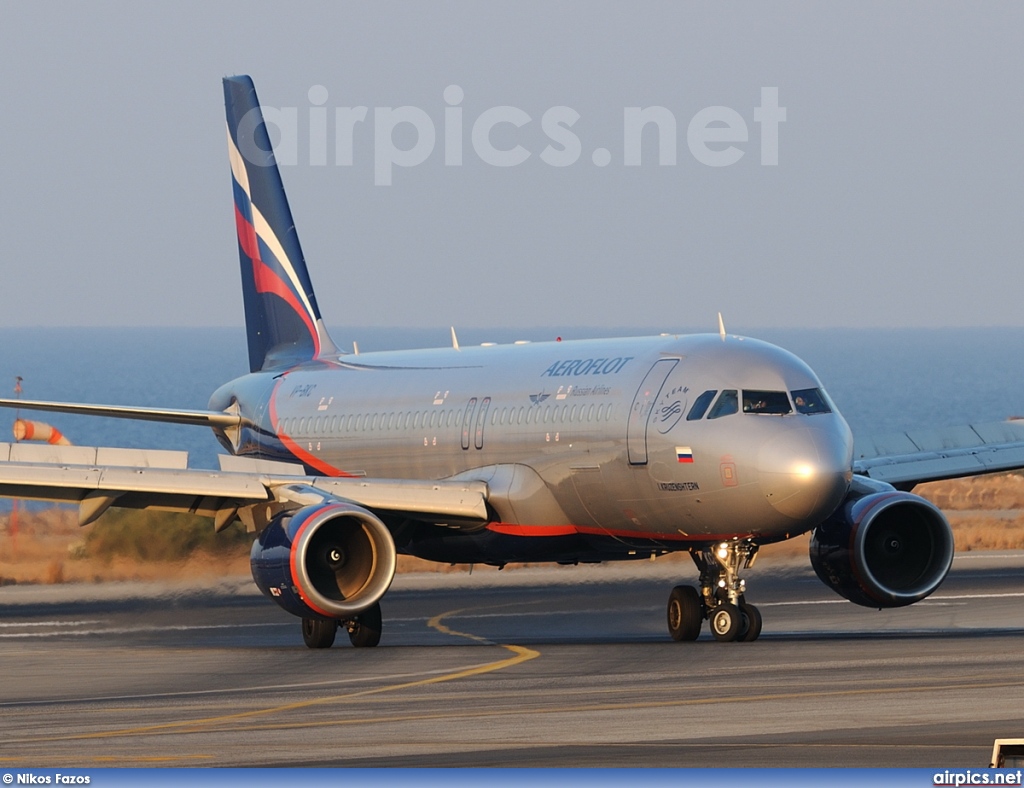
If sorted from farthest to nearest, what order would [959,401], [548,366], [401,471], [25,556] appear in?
[959,401]
[25,556]
[401,471]
[548,366]

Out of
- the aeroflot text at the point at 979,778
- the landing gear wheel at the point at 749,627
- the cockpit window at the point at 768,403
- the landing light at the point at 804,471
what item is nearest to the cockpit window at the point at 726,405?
the cockpit window at the point at 768,403

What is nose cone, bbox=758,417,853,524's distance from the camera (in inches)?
945

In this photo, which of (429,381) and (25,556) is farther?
(25,556)

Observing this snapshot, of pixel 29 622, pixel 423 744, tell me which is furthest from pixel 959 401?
pixel 423 744

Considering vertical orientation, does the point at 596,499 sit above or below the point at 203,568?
above

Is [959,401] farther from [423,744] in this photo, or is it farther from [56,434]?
[423,744]

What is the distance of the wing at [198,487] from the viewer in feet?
87.5

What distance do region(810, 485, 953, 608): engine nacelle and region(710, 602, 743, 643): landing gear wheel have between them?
2.59 metres

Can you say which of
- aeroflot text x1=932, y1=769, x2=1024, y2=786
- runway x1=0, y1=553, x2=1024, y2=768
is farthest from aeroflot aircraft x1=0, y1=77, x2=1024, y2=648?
aeroflot text x1=932, y1=769, x2=1024, y2=786

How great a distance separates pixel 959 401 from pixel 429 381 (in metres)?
167

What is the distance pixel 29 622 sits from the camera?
34.1 m

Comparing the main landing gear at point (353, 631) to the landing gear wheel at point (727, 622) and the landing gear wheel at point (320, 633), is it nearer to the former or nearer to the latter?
the landing gear wheel at point (320, 633)

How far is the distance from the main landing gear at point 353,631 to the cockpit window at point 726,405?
5833 mm

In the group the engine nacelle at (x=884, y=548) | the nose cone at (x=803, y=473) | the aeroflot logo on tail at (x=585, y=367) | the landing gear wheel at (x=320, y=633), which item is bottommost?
the landing gear wheel at (x=320, y=633)
